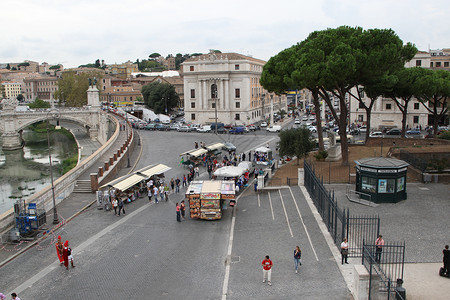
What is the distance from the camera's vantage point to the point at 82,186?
92.6ft

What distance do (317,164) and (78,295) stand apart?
22.5 m

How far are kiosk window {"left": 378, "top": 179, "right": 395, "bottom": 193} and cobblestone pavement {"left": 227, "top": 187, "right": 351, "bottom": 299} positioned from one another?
3.82 m

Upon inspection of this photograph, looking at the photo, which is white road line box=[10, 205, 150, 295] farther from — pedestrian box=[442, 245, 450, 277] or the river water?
pedestrian box=[442, 245, 450, 277]

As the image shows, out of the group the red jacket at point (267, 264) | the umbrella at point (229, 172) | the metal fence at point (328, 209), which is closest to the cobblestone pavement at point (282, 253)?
the metal fence at point (328, 209)

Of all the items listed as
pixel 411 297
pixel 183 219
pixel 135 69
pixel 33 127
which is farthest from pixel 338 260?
pixel 135 69

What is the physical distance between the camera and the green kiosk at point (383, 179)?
2047 cm

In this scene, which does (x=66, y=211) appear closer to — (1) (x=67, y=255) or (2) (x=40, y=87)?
(1) (x=67, y=255)

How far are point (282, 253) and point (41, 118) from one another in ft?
176

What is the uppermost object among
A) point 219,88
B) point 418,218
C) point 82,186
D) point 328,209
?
point 219,88

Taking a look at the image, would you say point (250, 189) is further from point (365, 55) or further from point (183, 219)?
point (365, 55)

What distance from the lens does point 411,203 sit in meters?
20.8

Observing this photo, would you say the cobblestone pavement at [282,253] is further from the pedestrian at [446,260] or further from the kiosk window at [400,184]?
the kiosk window at [400,184]

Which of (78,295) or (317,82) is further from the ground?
(317,82)

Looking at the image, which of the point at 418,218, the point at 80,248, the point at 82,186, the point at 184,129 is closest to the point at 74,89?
the point at 184,129
